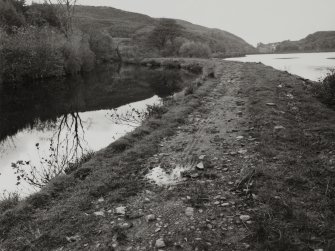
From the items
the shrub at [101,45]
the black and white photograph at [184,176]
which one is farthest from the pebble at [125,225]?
the shrub at [101,45]

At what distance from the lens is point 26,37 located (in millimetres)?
34906

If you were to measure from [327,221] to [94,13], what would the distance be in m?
193

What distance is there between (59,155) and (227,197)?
8.49 meters

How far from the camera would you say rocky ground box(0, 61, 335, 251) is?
5.47 m

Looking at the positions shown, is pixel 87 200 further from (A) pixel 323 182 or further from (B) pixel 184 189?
(A) pixel 323 182

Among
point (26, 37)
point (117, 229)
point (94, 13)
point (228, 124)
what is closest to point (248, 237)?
point (117, 229)

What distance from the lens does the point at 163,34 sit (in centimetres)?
7950

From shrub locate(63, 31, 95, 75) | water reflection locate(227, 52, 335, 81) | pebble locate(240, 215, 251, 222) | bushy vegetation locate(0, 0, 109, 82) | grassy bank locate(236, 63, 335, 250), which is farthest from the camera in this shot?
shrub locate(63, 31, 95, 75)

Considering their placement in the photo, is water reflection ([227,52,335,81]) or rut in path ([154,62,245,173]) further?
water reflection ([227,52,335,81])

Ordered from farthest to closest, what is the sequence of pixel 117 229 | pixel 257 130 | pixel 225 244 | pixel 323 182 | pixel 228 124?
pixel 228 124 < pixel 257 130 < pixel 323 182 < pixel 117 229 < pixel 225 244

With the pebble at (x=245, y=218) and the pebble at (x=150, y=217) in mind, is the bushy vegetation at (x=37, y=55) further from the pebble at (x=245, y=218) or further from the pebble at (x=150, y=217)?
the pebble at (x=245, y=218)

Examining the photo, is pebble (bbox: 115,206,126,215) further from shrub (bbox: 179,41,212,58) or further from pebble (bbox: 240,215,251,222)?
shrub (bbox: 179,41,212,58)

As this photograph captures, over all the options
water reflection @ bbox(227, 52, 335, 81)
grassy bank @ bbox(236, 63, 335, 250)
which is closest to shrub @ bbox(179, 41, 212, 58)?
water reflection @ bbox(227, 52, 335, 81)

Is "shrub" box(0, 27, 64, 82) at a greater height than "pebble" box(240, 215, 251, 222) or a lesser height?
greater
